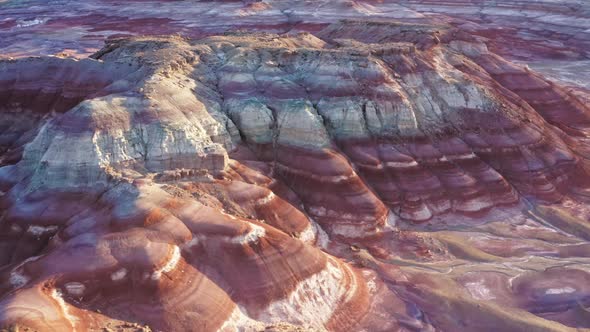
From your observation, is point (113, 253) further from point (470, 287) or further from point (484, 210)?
point (484, 210)

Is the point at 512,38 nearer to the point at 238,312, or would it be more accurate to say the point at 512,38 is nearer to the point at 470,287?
the point at 470,287

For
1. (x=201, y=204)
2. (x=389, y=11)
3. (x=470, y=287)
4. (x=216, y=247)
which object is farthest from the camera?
(x=389, y=11)

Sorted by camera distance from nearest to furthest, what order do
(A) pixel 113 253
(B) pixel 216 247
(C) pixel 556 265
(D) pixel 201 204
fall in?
(A) pixel 113 253, (B) pixel 216 247, (D) pixel 201 204, (C) pixel 556 265

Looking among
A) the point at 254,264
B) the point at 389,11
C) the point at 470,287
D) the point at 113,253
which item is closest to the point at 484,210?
the point at 470,287

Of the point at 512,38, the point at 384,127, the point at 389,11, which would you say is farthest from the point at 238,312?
the point at 389,11

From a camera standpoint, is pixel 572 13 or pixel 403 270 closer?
pixel 403 270

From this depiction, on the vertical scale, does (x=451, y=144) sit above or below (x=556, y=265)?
above

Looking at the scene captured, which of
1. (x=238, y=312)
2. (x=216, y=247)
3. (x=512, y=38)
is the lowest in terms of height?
(x=512, y=38)
